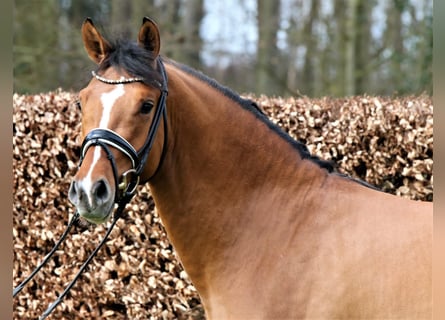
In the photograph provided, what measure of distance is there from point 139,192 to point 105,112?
1.99 meters

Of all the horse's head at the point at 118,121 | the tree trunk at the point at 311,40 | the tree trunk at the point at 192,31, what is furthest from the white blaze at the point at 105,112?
the tree trunk at the point at 311,40

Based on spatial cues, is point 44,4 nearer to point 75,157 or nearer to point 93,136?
point 75,157

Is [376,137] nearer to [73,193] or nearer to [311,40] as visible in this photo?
[73,193]

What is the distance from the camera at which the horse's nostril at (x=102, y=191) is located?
6.79 ft

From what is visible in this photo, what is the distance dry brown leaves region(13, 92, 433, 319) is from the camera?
3871 mm

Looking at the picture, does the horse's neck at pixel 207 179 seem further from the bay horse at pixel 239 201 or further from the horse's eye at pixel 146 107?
the horse's eye at pixel 146 107

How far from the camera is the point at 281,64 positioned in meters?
15.2

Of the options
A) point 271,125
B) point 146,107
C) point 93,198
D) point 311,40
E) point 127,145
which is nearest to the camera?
point 93,198

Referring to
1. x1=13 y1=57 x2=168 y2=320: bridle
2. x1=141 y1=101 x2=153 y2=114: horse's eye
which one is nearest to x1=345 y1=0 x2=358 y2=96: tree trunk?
x1=13 y1=57 x2=168 y2=320: bridle

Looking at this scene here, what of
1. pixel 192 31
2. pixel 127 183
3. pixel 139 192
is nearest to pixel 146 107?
pixel 127 183

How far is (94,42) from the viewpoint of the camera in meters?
2.50

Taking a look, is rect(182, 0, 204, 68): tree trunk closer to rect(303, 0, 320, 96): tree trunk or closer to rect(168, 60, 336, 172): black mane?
rect(303, 0, 320, 96): tree trunk

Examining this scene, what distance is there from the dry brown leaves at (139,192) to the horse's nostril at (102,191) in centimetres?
189

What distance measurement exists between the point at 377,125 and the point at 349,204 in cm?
156
